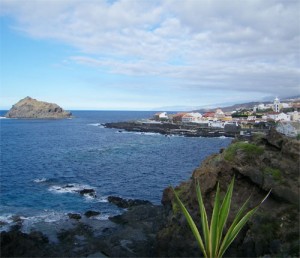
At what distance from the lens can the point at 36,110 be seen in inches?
7170

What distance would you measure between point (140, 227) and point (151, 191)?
10.9 metres

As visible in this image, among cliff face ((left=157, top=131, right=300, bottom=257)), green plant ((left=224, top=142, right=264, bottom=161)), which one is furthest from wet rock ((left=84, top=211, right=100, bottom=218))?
green plant ((left=224, top=142, right=264, bottom=161))

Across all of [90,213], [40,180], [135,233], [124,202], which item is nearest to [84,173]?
[40,180]

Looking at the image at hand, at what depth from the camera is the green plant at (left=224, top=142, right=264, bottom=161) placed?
2102cm

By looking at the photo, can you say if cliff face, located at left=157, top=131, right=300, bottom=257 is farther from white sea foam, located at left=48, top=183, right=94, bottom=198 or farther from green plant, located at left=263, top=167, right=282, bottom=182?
white sea foam, located at left=48, top=183, right=94, bottom=198

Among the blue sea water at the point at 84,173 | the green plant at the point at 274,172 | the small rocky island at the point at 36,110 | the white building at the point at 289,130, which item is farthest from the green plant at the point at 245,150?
the small rocky island at the point at 36,110

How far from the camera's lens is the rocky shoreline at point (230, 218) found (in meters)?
17.0

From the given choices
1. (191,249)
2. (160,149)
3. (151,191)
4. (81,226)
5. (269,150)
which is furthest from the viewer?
(160,149)

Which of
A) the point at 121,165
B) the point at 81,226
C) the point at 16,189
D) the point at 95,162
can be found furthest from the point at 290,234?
the point at 95,162

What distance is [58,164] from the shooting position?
48.7m

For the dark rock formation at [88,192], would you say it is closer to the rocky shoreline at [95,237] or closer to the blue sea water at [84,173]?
the blue sea water at [84,173]

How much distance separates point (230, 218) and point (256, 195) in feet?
7.45

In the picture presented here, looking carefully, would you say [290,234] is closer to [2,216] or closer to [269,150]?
[269,150]

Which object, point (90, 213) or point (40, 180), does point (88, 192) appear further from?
point (40, 180)
